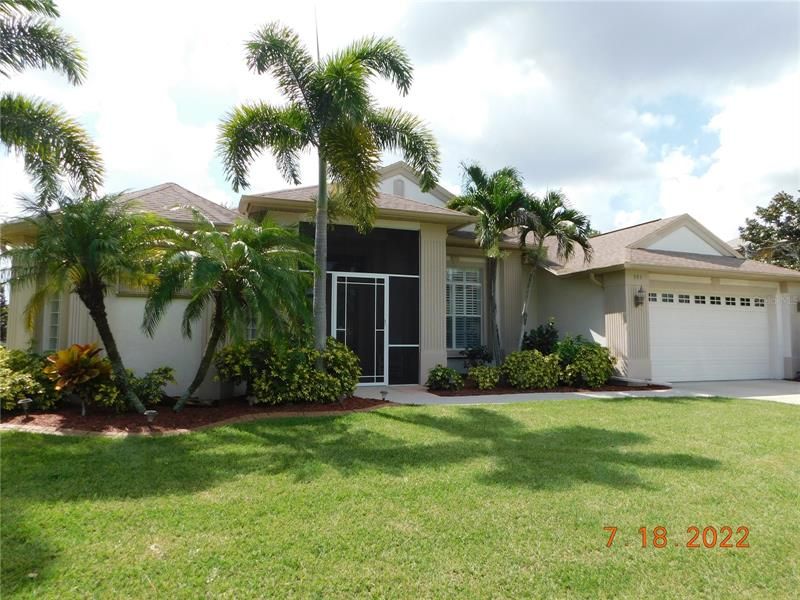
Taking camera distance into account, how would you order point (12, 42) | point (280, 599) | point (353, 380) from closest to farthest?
1. point (280, 599)
2. point (12, 42)
3. point (353, 380)

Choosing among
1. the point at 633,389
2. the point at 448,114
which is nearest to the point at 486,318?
the point at 633,389

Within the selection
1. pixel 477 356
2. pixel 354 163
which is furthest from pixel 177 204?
pixel 477 356

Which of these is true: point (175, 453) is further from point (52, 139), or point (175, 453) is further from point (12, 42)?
point (12, 42)

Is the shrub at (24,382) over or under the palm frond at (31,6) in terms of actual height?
under

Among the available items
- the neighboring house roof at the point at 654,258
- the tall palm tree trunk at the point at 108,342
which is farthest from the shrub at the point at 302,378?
the neighboring house roof at the point at 654,258

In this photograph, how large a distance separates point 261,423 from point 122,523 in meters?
3.90

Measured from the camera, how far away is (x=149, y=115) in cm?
924

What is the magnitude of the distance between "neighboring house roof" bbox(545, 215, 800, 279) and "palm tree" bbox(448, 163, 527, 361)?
277cm

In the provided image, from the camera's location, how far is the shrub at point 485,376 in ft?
40.2

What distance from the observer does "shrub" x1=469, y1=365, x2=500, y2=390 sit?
12261 mm

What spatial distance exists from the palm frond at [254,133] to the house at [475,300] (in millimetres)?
1174

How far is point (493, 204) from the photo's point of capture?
12.6 meters
